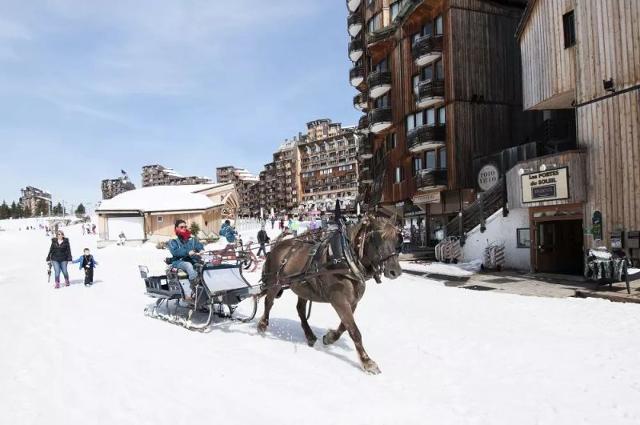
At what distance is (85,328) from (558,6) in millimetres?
19087

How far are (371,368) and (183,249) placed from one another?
5381 millimetres

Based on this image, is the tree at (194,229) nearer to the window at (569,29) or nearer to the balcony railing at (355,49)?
the balcony railing at (355,49)

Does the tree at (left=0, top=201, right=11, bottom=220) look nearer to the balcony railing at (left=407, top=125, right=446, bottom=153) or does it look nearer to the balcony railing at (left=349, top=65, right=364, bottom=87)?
the balcony railing at (left=349, top=65, right=364, bottom=87)

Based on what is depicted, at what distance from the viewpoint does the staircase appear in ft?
69.9

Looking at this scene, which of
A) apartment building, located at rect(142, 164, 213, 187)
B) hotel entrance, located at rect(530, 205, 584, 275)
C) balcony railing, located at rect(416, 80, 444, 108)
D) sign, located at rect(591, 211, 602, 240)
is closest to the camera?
sign, located at rect(591, 211, 602, 240)

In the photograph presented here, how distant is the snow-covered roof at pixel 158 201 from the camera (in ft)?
157

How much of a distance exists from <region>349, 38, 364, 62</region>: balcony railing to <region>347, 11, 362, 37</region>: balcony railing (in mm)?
866

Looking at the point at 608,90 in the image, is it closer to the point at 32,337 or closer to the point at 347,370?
the point at 347,370

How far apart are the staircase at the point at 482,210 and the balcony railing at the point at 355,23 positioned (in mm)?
29639

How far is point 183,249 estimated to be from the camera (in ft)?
32.9

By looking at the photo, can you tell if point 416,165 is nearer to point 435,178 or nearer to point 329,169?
point 435,178

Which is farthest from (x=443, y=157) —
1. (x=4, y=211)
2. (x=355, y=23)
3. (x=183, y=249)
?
(x=4, y=211)

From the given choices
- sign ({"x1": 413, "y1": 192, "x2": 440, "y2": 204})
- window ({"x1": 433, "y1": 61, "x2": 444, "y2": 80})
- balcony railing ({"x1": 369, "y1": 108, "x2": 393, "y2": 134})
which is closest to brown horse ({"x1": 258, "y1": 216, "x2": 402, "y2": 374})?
sign ({"x1": 413, "y1": 192, "x2": 440, "y2": 204})

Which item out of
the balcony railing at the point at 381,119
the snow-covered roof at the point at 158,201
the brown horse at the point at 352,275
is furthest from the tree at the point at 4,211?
the brown horse at the point at 352,275
